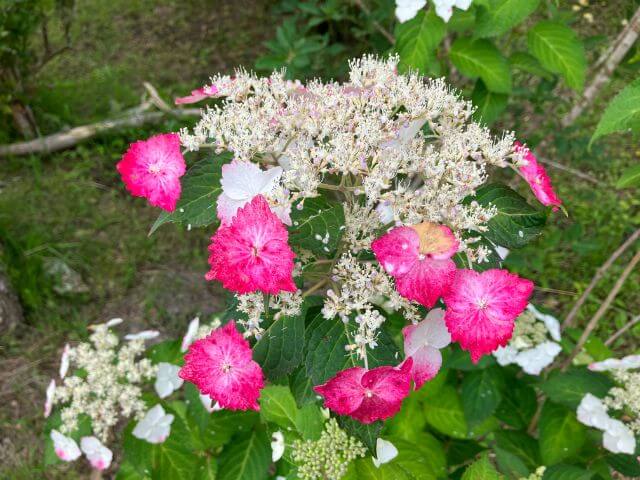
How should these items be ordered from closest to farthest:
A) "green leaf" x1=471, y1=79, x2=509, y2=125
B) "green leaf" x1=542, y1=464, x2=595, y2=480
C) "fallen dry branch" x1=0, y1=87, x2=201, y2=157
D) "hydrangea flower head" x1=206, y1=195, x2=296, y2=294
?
"hydrangea flower head" x1=206, y1=195, x2=296, y2=294 < "green leaf" x1=542, y1=464, x2=595, y2=480 < "green leaf" x1=471, y1=79, x2=509, y2=125 < "fallen dry branch" x1=0, y1=87, x2=201, y2=157

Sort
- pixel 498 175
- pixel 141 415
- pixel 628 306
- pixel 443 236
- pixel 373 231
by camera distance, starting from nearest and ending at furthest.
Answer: pixel 443 236, pixel 373 231, pixel 141 415, pixel 628 306, pixel 498 175

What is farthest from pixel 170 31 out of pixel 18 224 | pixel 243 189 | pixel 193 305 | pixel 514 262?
pixel 243 189

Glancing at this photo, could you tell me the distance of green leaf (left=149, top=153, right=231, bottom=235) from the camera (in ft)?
3.02

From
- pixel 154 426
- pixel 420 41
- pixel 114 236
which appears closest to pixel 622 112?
pixel 420 41

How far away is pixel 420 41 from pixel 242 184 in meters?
0.82

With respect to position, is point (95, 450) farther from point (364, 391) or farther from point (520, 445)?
point (520, 445)

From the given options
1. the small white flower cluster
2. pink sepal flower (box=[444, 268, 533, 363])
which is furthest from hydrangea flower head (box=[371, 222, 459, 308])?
the small white flower cluster

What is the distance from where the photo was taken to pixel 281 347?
0.92 meters

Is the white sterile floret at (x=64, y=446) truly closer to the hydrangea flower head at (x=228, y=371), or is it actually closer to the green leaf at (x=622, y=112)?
the hydrangea flower head at (x=228, y=371)

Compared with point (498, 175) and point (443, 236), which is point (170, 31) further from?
point (443, 236)

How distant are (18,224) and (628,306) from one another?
2782 millimetres

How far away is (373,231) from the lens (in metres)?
0.94

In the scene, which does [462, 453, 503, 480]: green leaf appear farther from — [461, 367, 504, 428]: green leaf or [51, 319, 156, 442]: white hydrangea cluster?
[51, 319, 156, 442]: white hydrangea cluster

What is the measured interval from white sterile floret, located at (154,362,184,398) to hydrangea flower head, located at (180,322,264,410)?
57 centimetres
